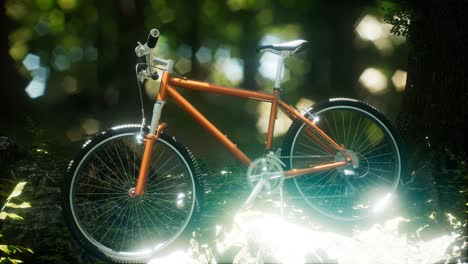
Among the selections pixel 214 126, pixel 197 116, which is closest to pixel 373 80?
pixel 214 126

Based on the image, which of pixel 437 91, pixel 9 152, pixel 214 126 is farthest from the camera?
pixel 9 152

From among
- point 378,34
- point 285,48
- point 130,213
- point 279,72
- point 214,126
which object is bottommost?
point 130,213

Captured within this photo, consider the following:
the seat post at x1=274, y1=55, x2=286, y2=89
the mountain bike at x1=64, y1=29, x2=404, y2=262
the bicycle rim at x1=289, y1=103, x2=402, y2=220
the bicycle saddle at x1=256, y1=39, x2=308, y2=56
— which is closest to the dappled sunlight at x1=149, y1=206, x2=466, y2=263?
the mountain bike at x1=64, y1=29, x2=404, y2=262

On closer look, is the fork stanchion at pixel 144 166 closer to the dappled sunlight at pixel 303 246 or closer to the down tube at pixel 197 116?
the down tube at pixel 197 116

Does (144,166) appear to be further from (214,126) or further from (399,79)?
(399,79)

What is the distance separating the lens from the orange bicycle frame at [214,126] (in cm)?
347

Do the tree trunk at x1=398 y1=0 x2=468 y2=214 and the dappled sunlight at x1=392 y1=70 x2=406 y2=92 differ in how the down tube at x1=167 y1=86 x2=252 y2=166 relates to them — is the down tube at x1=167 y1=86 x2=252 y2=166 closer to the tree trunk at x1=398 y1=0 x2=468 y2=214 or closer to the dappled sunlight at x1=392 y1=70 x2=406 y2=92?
the tree trunk at x1=398 y1=0 x2=468 y2=214

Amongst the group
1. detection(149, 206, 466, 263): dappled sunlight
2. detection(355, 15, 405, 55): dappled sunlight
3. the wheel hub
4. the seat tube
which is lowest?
detection(149, 206, 466, 263): dappled sunlight

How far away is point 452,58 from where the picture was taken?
13.6 ft

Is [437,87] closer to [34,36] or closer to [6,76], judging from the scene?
[34,36]

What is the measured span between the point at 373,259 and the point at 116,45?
462cm

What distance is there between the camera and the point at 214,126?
3676 millimetres

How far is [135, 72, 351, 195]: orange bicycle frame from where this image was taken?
3.47 m

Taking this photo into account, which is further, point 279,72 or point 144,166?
point 279,72
